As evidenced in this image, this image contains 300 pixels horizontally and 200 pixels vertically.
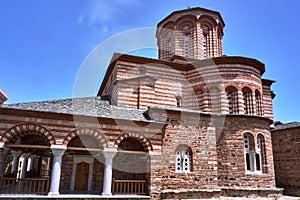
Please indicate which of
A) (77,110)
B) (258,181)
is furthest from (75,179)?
(258,181)

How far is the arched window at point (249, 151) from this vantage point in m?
12.6

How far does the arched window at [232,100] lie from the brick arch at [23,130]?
30.5 feet

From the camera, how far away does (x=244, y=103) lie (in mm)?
13922

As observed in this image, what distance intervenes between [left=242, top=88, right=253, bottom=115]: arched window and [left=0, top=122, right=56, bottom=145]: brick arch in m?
10.2

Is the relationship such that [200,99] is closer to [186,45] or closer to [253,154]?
[253,154]

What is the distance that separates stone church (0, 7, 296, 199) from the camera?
31.5 ft

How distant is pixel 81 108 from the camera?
10492mm

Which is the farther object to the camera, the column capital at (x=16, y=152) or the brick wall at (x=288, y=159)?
the brick wall at (x=288, y=159)

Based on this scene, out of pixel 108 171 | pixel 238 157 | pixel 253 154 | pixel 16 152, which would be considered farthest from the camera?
pixel 253 154

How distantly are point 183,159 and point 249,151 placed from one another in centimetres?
391

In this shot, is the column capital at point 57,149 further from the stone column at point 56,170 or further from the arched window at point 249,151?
the arched window at point 249,151

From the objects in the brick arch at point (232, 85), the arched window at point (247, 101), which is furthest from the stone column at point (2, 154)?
the arched window at point (247, 101)

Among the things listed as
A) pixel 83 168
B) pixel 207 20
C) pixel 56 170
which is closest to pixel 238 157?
pixel 83 168

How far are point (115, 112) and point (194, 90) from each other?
5.69 meters
